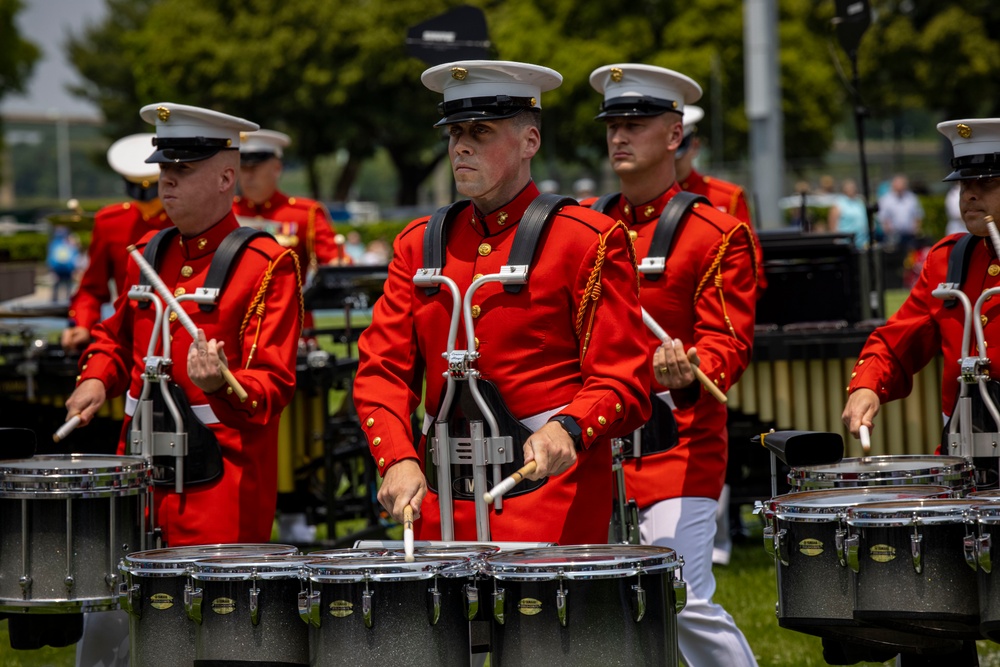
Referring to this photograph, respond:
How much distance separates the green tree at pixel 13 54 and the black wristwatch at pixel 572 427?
63.0 m

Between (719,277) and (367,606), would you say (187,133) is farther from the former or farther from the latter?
(367,606)

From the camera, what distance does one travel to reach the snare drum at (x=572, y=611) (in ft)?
13.0

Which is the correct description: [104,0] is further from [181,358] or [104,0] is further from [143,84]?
[181,358]

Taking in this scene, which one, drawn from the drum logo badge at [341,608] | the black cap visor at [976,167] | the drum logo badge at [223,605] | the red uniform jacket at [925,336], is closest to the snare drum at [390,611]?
the drum logo badge at [341,608]

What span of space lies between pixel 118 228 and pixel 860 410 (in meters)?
5.65

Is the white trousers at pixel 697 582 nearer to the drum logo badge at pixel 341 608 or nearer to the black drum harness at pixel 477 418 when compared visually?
the black drum harness at pixel 477 418

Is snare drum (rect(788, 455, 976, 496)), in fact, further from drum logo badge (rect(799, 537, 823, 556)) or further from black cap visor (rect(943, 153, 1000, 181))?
black cap visor (rect(943, 153, 1000, 181))

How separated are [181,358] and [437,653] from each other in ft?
7.32

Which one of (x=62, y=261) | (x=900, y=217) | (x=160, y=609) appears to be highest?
(x=900, y=217)

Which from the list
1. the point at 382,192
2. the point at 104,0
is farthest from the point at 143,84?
the point at 382,192

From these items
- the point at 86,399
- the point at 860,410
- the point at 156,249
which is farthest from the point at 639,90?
the point at 86,399

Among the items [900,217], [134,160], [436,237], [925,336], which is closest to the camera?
[436,237]

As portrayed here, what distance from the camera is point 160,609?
14.6 ft

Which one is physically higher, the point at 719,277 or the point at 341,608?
the point at 719,277
